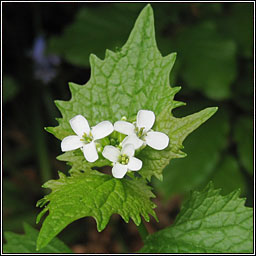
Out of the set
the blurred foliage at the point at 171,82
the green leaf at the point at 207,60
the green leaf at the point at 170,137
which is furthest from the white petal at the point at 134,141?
the green leaf at the point at 207,60

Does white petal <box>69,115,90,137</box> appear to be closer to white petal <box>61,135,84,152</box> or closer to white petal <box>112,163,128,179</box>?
white petal <box>61,135,84,152</box>

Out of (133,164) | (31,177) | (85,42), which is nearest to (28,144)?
(31,177)

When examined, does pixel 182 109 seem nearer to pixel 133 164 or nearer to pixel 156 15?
pixel 156 15

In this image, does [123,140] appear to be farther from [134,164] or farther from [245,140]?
[245,140]

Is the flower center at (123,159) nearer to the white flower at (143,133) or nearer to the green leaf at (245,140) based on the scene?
the white flower at (143,133)

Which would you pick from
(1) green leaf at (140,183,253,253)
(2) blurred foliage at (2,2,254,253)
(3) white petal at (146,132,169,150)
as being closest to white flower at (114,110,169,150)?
(3) white petal at (146,132,169,150)

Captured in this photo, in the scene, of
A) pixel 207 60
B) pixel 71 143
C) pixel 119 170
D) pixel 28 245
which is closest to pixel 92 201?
pixel 119 170
